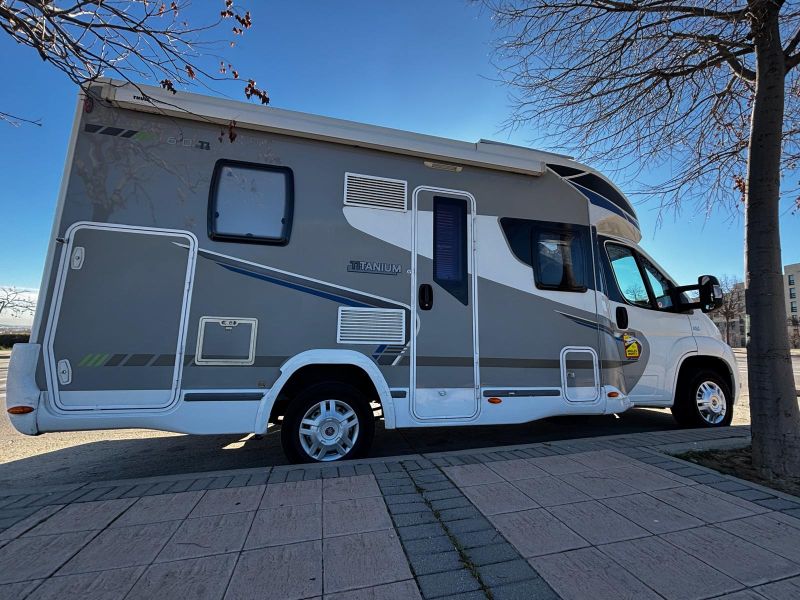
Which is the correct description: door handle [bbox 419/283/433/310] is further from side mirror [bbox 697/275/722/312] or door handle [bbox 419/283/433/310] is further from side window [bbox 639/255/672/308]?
side mirror [bbox 697/275/722/312]

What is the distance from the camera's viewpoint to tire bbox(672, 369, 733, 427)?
520cm

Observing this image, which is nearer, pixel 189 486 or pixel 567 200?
pixel 189 486

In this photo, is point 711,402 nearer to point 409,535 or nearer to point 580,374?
point 580,374

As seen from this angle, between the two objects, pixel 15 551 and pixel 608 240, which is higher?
pixel 608 240

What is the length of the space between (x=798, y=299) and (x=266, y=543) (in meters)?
103

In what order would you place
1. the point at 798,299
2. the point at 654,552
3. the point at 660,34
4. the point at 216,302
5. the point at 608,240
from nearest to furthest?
1. the point at 654,552
2. the point at 216,302
3. the point at 660,34
4. the point at 608,240
5. the point at 798,299

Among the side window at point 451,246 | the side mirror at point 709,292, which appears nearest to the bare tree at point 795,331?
the side mirror at point 709,292

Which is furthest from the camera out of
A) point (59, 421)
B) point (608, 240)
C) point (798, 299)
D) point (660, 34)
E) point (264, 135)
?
point (798, 299)

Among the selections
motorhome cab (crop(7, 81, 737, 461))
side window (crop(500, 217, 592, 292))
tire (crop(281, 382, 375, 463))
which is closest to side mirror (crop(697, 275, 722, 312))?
motorhome cab (crop(7, 81, 737, 461))

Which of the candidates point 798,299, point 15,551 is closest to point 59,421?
point 15,551

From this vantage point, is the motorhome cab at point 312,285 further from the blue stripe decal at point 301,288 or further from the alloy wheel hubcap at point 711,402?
the alloy wheel hubcap at point 711,402

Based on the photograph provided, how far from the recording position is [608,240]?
4.88 meters

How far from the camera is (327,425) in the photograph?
149 inches

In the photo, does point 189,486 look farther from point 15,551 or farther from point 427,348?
point 427,348
